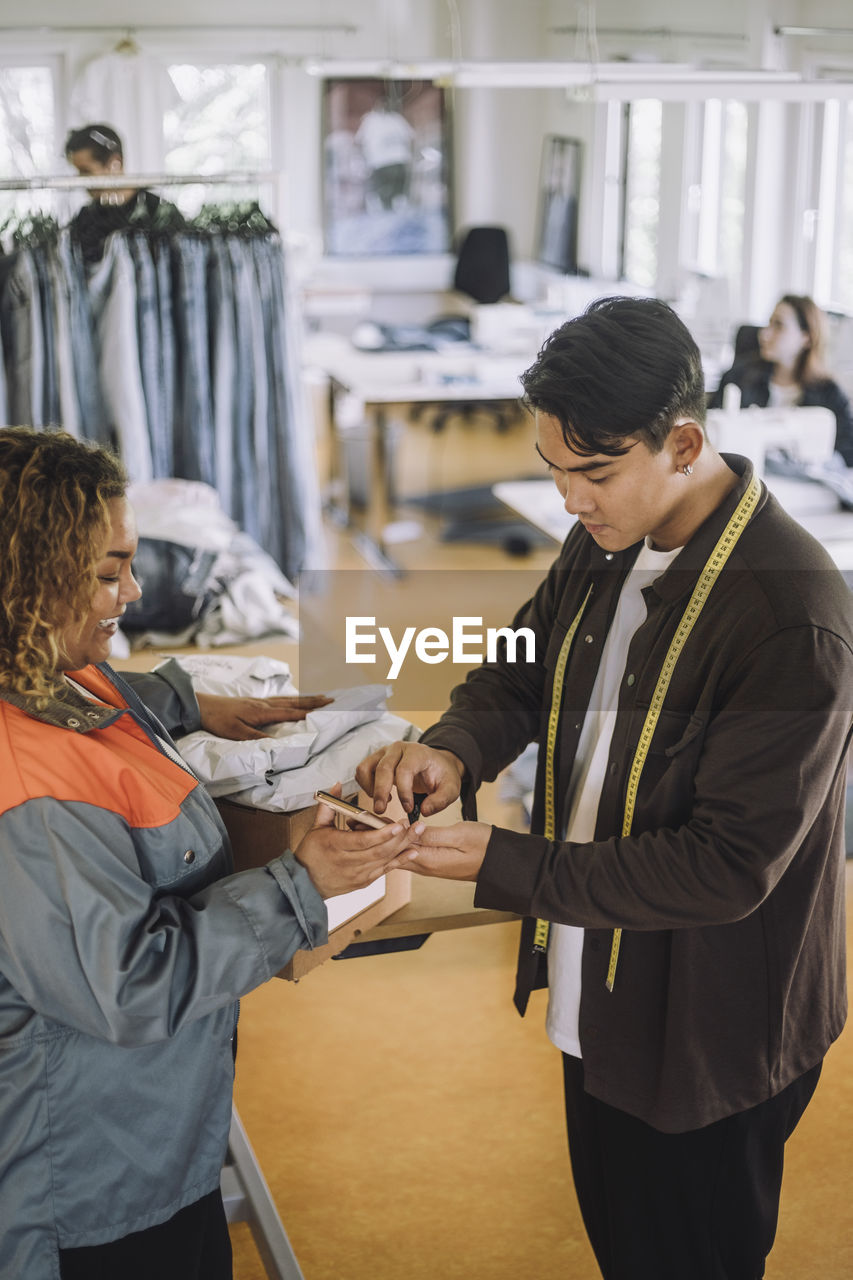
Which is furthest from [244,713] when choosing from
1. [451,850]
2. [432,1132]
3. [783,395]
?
[783,395]

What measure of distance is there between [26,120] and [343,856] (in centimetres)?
997

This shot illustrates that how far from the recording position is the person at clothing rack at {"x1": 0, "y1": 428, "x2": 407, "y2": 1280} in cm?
120

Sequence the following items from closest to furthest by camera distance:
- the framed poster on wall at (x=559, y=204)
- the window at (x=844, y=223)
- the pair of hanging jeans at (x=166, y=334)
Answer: the pair of hanging jeans at (x=166, y=334) < the window at (x=844, y=223) < the framed poster on wall at (x=559, y=204)

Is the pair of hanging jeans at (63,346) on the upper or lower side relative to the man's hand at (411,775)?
upper

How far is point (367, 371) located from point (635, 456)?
549 cm

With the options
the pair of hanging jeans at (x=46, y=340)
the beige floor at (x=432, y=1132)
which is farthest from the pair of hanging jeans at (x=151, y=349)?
the beige floor at (x=432, y=1132)

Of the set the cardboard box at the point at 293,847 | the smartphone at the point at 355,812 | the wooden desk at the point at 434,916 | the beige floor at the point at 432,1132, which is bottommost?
the beige floor at the point at 432,1132

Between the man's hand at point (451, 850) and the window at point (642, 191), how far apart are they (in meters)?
7.59

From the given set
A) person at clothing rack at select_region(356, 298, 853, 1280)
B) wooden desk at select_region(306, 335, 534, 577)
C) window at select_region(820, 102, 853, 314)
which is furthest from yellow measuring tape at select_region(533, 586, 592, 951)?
window at select_region(820, 102, 853, 314)

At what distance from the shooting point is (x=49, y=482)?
49.7 inches

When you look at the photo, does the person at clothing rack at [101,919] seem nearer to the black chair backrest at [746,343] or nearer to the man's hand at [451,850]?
the man's hand at [451,850]

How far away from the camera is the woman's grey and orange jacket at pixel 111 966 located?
1.20m

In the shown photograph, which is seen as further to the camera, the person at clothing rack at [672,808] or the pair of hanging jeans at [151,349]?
the pair of hanging jeans at [151,349]

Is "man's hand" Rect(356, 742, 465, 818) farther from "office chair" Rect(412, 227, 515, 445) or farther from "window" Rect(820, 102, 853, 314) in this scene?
"office chair" Rect(412, 227, 515, 445)
